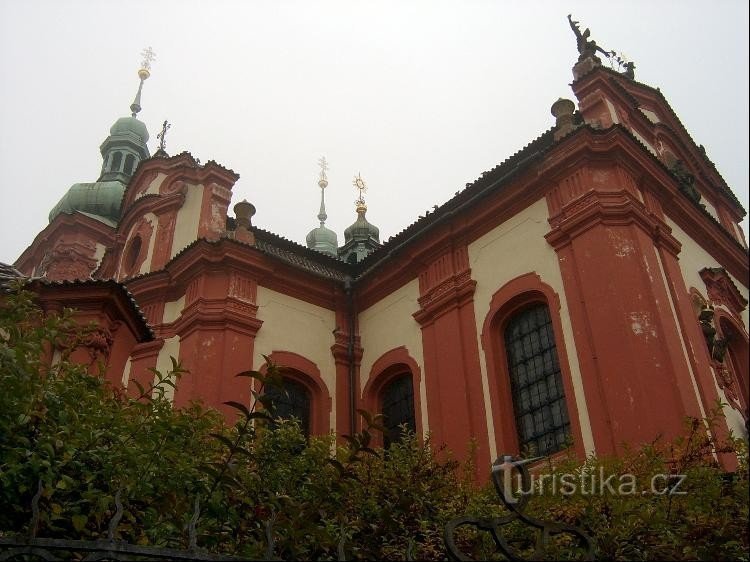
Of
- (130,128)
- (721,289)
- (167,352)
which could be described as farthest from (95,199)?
(721,289)

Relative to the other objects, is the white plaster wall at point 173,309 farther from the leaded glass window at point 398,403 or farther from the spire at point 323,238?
the spire at point 323,238

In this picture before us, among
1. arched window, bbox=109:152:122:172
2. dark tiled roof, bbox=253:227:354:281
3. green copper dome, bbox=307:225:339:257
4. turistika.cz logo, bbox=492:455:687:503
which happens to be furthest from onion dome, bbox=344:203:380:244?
turistika.cz logo, bbox=492:455:687:503

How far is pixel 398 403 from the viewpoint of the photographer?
15.2 meters

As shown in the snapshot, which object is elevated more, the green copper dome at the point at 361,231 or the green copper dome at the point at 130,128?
the green copper dome at the point at 130,128

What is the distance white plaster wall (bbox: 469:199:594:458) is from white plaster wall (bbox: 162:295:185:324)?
6.03m

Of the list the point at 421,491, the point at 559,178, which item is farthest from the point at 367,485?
the point at 559,178

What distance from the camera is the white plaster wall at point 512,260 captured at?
40.9ft

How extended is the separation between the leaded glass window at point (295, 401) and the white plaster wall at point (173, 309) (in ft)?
8.15

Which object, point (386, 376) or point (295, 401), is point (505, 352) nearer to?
point (386, 376)

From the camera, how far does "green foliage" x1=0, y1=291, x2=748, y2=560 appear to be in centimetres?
460

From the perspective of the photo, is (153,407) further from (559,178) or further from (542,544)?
(559,178)

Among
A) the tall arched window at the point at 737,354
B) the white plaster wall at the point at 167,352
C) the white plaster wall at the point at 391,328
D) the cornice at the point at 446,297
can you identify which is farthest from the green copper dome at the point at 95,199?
the tall arched window at the point at 737,354

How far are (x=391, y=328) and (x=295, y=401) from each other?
2478 mm

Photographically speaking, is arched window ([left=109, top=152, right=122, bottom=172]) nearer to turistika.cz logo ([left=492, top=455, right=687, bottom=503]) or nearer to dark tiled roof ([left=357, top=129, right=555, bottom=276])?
dark tiled roof ([left=357, top=129, right=555, bottom=276])
